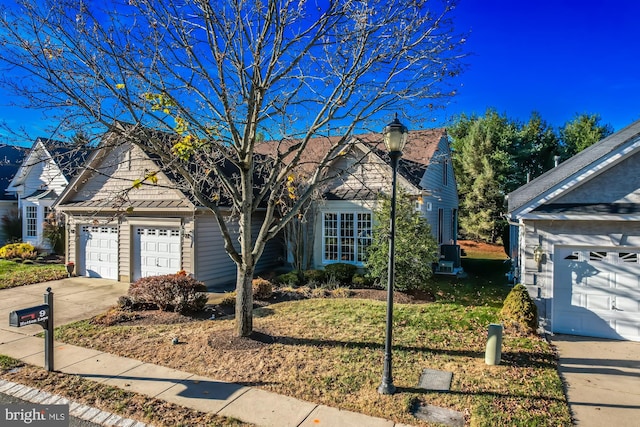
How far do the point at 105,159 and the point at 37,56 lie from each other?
32.0ft

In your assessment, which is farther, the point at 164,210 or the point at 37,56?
the point at 164,210

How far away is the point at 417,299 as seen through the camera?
12242mm

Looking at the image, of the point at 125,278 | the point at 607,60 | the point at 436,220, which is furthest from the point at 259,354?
the point at 607,60

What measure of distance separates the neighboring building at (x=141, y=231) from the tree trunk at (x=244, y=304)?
20.2ft

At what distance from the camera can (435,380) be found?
6.36 meters

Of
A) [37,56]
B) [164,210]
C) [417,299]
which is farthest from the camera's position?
[164,210]

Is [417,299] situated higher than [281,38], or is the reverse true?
[281,38]

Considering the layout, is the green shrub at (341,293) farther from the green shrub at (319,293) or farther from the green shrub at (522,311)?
the green shrub at (522,311)

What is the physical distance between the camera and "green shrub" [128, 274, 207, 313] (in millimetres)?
10508

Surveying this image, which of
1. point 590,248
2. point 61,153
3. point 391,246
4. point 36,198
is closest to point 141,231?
point 61,153

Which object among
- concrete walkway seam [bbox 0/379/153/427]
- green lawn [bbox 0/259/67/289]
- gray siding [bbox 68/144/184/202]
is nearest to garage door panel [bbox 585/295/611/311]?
concrete walkway seam [bbox 0/379/153/427]

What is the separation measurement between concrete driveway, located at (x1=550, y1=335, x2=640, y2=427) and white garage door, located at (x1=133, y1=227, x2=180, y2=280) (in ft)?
39.6

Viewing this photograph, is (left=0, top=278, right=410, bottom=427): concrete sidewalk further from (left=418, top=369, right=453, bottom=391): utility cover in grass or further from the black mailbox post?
(left=418, top=369, right=453, bottom=391): utility cover in grass

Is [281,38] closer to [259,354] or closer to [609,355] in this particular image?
[259,354]
